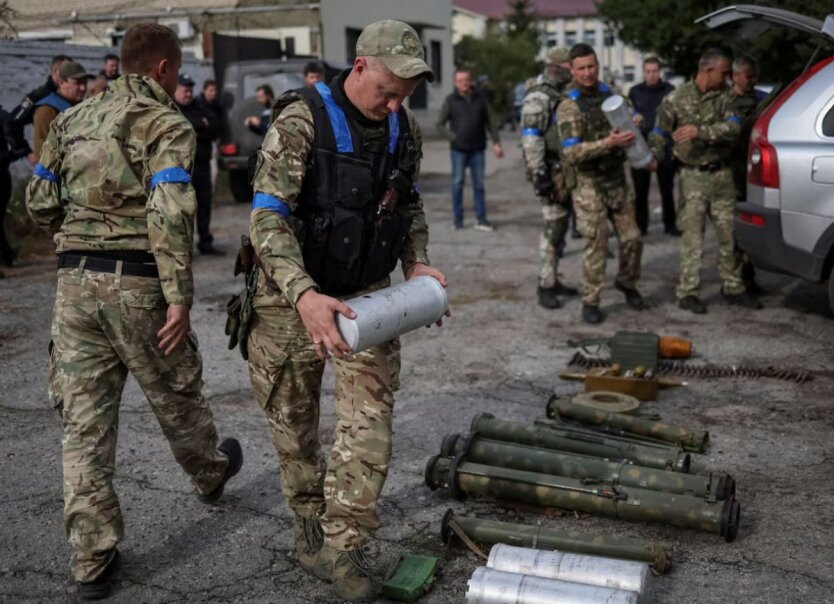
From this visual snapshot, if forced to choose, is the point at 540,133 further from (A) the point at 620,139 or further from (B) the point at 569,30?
(B) the point at 569,30

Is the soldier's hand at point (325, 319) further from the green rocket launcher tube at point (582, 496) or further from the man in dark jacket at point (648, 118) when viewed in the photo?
the man in dark jacket at point (648, 118)

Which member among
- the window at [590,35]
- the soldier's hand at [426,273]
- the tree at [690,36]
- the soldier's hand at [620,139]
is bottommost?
the soldier's hand at [426,273]

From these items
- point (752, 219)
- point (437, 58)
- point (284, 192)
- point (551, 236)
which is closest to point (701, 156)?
point (752, 219)

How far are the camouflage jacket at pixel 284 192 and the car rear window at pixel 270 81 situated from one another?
11.8 m

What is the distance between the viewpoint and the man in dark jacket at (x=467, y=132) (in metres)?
12.1

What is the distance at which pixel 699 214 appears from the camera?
771 cm

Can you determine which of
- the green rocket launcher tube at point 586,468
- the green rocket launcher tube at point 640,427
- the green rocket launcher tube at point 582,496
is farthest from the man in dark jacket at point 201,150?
the green rocket launcher tube at point 582,496

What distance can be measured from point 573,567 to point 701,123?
5170mm

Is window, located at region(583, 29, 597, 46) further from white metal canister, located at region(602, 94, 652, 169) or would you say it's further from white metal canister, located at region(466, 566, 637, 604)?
white metal canister, located at region(466, 566, 637, 604)

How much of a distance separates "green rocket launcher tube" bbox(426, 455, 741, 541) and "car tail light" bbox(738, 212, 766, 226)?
357 centimetres

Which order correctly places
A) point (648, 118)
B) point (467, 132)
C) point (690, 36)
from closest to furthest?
point (648, 118)
point (467, 132)
point (690, 36)

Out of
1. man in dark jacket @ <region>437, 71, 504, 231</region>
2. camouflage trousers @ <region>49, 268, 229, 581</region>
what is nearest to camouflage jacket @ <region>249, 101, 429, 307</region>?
camouflage trousers @ <region>49, 268, 229, 581</region>

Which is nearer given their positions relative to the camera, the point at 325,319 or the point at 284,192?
the point at 325,319

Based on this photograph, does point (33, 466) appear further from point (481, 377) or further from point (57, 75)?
point (57, 75)
